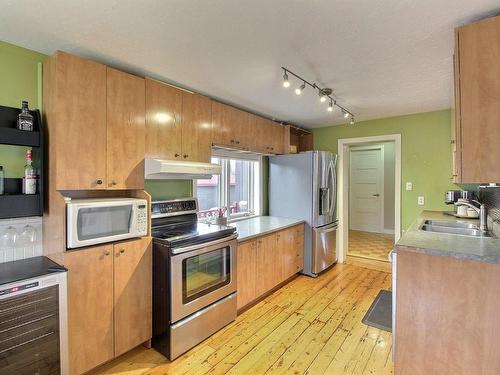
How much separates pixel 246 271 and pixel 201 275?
0.63 m

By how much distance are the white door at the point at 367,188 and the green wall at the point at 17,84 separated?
6.32 m

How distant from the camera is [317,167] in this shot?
12.1 feet

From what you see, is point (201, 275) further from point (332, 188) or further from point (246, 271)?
point (332, 188)

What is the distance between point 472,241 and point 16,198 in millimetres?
Result: 2946

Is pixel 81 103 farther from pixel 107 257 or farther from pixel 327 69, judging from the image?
pixel 327 69

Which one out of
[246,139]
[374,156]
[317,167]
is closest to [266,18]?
[246,139]

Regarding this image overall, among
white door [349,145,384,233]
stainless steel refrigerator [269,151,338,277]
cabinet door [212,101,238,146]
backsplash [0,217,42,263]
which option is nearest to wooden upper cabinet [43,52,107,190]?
backsplash [0,217,42,263]

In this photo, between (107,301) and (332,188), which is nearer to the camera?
(107,301)

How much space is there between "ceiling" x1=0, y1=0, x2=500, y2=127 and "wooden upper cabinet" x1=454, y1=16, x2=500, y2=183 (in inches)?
6.7

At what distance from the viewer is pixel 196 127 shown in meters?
2.62

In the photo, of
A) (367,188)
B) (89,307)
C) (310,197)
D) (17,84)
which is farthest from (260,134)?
(367,188)

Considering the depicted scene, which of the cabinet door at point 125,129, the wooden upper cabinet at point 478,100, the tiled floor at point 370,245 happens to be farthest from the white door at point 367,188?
the cabinet door at point 125,129

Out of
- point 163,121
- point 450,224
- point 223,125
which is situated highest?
point 223,125

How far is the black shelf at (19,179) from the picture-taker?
1.68 meters
